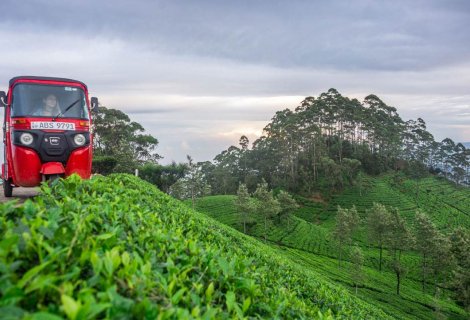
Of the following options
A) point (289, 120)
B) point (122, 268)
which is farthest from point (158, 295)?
point (289, 120)

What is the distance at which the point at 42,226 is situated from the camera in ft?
8.96

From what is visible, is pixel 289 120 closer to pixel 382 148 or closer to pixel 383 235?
pixel 382 148

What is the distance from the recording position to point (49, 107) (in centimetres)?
985

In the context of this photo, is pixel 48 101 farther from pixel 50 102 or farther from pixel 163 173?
pixel 163 173

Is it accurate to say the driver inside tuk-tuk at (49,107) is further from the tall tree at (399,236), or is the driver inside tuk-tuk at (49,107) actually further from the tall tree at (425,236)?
the tall tree at (399,236)

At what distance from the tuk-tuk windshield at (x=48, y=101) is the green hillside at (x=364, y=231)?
24518 millimetres

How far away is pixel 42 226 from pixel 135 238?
110cm

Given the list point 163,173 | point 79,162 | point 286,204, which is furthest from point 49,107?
point 286,204

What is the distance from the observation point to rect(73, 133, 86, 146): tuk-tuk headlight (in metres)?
9.81

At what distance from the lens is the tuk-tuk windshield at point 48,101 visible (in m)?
9.50

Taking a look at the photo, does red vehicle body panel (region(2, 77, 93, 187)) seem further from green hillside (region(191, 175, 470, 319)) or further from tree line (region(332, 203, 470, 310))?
tree line (region(332, 203, 470, 310))

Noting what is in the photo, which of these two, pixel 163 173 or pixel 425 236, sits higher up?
pixel 163 173

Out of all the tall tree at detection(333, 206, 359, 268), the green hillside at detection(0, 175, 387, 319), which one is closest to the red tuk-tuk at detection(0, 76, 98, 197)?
the green hillside at detection(0, 175, 387, 319)

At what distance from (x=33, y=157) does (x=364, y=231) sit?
66098 mm
